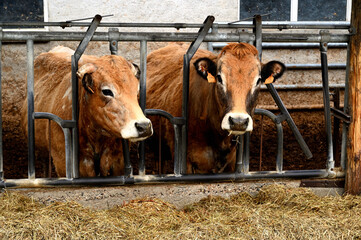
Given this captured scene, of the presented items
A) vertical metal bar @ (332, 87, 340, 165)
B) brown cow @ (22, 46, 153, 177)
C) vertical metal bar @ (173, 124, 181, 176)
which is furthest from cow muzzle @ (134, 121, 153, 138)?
vertical metal bar @ (332, 87, 340, 165)

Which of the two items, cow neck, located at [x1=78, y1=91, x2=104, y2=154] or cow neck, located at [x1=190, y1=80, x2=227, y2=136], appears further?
cow neck, located at [x1=190, y1=80, x2=227, y2=136]

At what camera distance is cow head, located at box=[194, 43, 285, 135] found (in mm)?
4188

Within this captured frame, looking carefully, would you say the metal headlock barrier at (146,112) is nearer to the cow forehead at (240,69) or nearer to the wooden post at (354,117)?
the wooden post at (354,117)

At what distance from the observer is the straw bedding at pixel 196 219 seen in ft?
11.7

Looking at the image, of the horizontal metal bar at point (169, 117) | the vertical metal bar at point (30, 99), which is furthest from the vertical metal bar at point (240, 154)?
the vertical metal bar at point (30, 99)

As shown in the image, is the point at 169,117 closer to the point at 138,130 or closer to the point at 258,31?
the point at 138,130

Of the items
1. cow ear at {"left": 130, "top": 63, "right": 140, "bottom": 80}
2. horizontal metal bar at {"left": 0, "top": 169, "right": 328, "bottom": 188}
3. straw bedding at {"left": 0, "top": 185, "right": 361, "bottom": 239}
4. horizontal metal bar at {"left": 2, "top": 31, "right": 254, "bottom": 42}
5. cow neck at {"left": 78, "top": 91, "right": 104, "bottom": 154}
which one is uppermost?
horizontal metal bar at {"left": 2, "top": 31, "right": 254, "bottom": 42}

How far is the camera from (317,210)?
4133 millimetres

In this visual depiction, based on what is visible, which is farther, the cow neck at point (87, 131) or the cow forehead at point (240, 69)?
the cow neck at point (87, 131)

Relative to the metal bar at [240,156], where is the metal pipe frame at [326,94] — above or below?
above

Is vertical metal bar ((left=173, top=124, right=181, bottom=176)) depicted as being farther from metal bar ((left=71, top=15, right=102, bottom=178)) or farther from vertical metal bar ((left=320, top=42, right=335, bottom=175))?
vertical metal bar ((left=320, top=42, right=335, bottom=175))

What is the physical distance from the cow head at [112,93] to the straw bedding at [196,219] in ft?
2.16

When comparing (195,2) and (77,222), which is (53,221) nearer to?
(77,222)

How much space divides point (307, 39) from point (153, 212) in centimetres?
203
